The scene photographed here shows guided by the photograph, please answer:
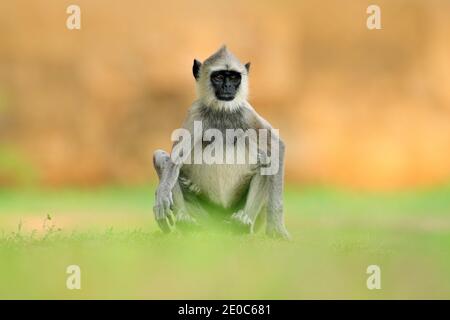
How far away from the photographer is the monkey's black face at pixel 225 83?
29.8 feet

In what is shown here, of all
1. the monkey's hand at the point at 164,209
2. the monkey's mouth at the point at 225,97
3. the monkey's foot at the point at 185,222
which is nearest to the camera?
the monkey's hand at the point at 164,209

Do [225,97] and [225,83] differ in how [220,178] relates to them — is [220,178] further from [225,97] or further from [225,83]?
[225,83]

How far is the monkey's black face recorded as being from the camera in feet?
29.8

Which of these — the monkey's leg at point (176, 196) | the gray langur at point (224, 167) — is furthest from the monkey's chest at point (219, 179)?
the monkey's leg at point (176, 196)

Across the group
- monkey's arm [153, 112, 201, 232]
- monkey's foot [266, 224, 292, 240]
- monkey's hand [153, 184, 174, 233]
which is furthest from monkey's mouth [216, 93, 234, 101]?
monkey's foot [266, 224, 292, 240]

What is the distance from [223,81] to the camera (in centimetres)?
909

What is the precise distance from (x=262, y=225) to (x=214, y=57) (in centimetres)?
191

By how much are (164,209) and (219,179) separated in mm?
764

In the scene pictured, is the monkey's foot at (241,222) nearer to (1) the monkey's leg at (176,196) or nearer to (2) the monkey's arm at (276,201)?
(2) the monkey's arm at (276,201)

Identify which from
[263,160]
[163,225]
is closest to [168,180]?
[163,225]

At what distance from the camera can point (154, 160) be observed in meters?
9.20

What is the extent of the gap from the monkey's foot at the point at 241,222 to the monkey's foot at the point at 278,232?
0.73 ft

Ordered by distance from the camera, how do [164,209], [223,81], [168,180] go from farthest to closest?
1. [223,81]
2. [168,180]
3. [164,209]

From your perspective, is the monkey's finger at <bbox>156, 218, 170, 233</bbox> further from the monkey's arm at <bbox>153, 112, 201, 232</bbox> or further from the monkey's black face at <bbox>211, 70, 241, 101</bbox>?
the monkey's black face at <bbox>211, 70, 241, 101</bbox>
